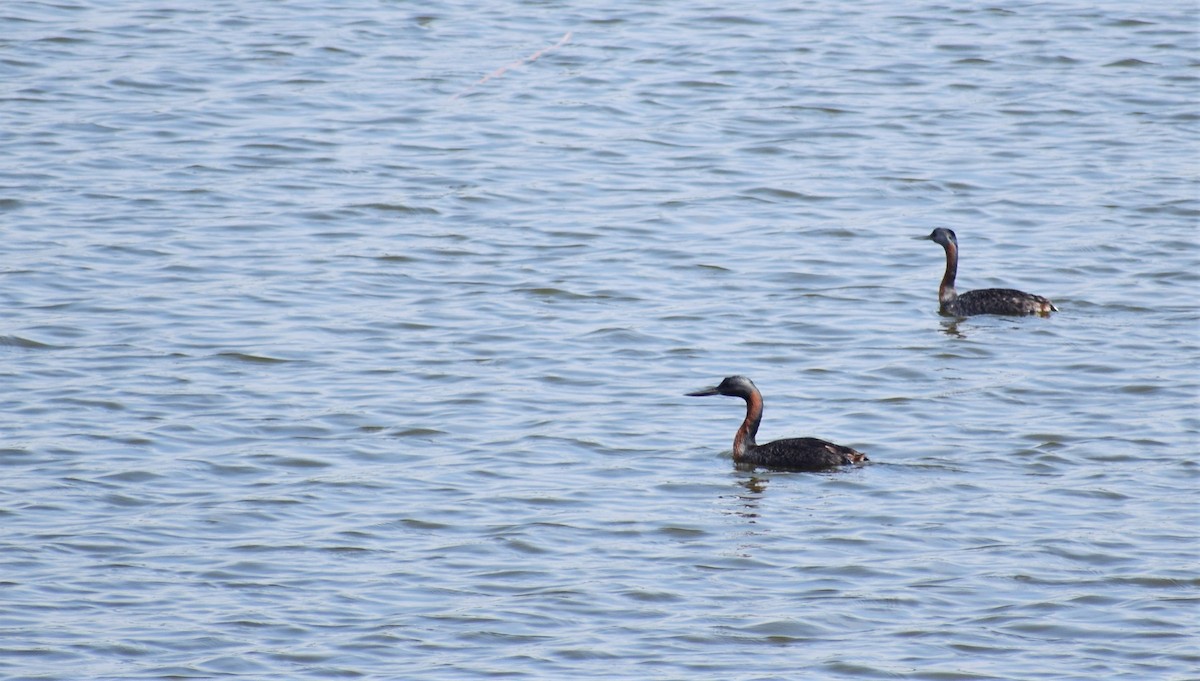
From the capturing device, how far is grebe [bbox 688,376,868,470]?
39.1 ft

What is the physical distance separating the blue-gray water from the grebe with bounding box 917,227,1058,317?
0.46 ft

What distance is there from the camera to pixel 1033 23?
26688mm

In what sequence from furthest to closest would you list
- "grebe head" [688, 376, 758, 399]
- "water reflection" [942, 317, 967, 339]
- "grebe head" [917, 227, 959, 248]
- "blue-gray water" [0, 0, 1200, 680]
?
"grebe head" [917, 227, 959, 248]
"water reflection" [942, 317, 967, 339]
"grebe head" [688, 376, 758, 399]
"blue-gray water" [0, 0, 1200, 680]

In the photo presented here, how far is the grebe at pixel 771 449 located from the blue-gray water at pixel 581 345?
0.43 feet

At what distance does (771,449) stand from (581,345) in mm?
2955

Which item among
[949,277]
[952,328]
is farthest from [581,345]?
[949,277]

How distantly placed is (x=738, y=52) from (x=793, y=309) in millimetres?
10356

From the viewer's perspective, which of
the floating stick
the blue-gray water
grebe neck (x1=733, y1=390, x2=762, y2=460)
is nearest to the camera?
the blue-gray water

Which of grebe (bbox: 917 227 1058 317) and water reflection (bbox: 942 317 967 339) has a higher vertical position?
grebe (bbox: 917 227 1058 317)

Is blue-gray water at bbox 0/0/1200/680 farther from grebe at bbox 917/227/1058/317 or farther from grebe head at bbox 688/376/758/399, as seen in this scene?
grebe head at bbox 688/376/758/399

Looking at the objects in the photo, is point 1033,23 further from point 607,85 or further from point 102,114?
point 102,114

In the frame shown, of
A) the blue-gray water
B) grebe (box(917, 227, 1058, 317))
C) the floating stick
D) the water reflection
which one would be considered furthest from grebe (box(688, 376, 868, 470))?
the floating stick

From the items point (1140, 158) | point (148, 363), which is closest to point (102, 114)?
point (148, 363)

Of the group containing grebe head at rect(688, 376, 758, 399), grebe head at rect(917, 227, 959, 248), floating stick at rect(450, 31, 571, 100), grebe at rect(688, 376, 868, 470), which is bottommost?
grebe at rect(688, 376, 868, 470)
